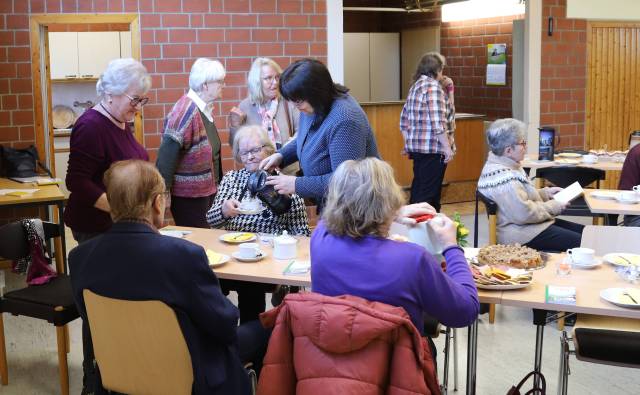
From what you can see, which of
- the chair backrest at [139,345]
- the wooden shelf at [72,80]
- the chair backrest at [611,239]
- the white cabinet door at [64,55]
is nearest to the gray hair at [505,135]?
the chair backrest at [611,239]

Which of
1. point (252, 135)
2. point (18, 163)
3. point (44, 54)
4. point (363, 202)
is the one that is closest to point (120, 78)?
point (252, 135)

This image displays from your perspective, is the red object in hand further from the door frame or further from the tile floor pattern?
the door frame

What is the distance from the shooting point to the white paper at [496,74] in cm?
975

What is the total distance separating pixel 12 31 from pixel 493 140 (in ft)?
12.5

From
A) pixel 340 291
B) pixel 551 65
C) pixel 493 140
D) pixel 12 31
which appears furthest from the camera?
pixel 551 65

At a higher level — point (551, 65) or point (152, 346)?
point (551, 65)

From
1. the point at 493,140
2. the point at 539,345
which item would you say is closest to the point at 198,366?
the point at 539,345

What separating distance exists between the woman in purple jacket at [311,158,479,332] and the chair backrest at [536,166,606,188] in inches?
144

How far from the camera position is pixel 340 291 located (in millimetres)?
2527

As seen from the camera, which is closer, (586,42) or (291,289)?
(291,289)

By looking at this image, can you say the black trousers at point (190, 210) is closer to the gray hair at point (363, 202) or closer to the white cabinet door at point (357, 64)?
the gray hair at point (363, 202)

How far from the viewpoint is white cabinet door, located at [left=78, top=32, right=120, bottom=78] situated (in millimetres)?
9031

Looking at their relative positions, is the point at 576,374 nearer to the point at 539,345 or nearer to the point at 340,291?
the point at 539,345

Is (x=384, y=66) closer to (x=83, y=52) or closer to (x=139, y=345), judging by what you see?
(x=83, y=52)
